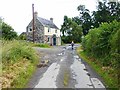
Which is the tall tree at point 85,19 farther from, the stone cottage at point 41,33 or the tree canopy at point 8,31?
the tree canopy at point 8,31

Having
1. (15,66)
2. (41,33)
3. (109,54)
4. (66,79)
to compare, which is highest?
(41,33)

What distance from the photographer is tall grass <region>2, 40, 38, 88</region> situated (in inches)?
530

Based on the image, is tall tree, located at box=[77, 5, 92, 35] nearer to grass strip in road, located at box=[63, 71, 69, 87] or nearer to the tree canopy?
the tree canopy

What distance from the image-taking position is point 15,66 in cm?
1697

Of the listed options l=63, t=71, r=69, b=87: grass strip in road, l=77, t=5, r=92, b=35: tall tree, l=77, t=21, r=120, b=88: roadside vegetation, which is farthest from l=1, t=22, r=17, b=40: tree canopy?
l=77, t=5, r=92, b=35: tall tree

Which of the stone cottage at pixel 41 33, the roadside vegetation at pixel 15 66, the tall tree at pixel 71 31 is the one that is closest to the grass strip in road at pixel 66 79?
the roadside vegetation at pixel 15 66

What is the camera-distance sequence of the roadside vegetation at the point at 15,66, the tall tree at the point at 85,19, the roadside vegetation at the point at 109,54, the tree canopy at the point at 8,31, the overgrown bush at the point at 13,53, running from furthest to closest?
the tall tree at the point at 85,19 < the tree canopy at the point at 8,31 < the overgrown bush at the point at 13,53 < the roadside vegetation at the point at 109,54 < the roadside vegetation at the point at 15,66

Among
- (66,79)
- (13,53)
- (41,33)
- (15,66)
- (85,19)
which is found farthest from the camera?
(85,19)

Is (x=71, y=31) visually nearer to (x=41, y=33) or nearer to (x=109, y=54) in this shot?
(x=41, y=33)

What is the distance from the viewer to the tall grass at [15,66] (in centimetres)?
1347

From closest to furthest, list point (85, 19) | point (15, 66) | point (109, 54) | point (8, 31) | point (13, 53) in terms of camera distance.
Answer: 1. point (15, 66)
2. point (109, 54)
3. point (13, 53)
4. point (8, 31)
5. point (85, 19)

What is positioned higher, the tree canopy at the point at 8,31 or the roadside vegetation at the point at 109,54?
the tree canopy at the point at 8,31

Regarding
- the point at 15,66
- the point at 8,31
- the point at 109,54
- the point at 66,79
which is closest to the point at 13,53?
the point at 15,66

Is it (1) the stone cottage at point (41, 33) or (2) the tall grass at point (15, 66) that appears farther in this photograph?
(1) the stone cottage at point (41, 33)
